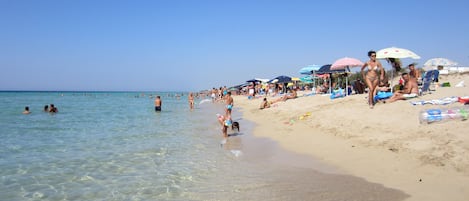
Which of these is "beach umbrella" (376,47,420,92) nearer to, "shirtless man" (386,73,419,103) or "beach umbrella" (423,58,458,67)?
"shirtless man" (386,73,419,103)

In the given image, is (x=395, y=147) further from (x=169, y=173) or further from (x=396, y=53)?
(x=396, y=53)

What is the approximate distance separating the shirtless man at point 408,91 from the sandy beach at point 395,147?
0.44m

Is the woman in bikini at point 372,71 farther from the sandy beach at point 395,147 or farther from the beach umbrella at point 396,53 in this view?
the beach umbrella at point 396,53

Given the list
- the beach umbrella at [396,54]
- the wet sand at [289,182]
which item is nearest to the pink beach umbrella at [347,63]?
the beach umbrella at [396,54]

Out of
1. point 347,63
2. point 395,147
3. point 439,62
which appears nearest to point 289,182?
point 395,147

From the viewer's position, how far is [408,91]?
409 inches

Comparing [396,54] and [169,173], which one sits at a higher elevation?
[396,54]

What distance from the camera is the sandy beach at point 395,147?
4.13 metres

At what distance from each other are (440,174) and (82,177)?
5.13 meters

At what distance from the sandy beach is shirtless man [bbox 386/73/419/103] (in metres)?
0.44

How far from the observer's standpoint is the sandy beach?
413 centimetres

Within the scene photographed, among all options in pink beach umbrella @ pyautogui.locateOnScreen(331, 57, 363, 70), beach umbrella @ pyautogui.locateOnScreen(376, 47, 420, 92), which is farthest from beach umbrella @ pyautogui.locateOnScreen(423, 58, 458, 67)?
beach umbrella @ pyautogui.locateOnScreen(376, 47, 420, 92)

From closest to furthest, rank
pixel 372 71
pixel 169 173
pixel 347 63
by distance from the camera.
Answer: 1. pixel 169 173
2. pixel 372 71
3. pixel 347 63

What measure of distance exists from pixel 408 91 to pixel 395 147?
5.47m
